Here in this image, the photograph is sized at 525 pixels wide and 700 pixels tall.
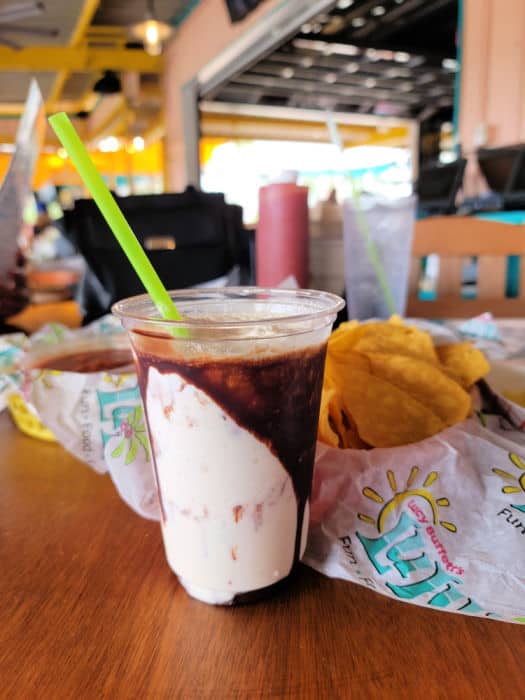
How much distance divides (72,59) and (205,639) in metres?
8.66

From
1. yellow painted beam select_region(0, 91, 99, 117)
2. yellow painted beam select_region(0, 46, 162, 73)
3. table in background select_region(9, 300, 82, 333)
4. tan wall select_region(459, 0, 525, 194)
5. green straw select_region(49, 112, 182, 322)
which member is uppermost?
yellow painted beam select_region(0, 91, 99, 117)

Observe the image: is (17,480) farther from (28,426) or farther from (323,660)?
(323,660)

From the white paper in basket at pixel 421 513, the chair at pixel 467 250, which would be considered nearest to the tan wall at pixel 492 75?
the chair at pixel 467 250

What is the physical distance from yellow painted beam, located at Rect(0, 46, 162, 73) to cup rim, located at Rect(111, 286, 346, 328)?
27.5ft

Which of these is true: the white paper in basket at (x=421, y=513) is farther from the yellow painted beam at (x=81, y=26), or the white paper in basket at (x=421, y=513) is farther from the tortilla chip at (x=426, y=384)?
the yellow painted beam at (x=81, y=26)

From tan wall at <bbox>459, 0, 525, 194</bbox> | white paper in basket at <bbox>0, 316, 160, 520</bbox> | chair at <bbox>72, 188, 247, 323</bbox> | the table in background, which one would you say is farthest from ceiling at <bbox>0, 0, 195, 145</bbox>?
white paper in basket at <bbox>0, 316, 160, 520</bbox>

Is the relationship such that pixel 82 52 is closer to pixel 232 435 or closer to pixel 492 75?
pixel 492 75

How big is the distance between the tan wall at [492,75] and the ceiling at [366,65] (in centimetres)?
142

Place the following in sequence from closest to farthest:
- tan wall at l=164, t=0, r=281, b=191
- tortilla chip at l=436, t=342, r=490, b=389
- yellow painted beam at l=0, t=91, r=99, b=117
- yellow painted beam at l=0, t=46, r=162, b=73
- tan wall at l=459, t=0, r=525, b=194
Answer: tortilla chip at l=436, t=342, r=490, b=389, tan wall at l=459, t=0, r=525, b=194, tan wall at l=164, t=0, r=281, b=191, yellow painted beam at l=0, t=46, r=162, b=73, yellow painted beam at l=0, t=91, r=99, b=117

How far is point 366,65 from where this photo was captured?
7902 millimetres

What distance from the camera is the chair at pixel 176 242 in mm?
1411

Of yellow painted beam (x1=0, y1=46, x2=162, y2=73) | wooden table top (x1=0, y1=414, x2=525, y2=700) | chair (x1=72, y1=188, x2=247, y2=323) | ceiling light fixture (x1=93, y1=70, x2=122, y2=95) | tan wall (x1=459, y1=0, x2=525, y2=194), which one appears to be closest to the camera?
wooden table top (x1=0, y1=414, x2=525, y2=700)

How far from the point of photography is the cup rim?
37cm

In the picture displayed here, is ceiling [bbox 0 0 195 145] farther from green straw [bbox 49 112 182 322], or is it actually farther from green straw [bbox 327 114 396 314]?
green straw [bbox 49 112 182 322]
